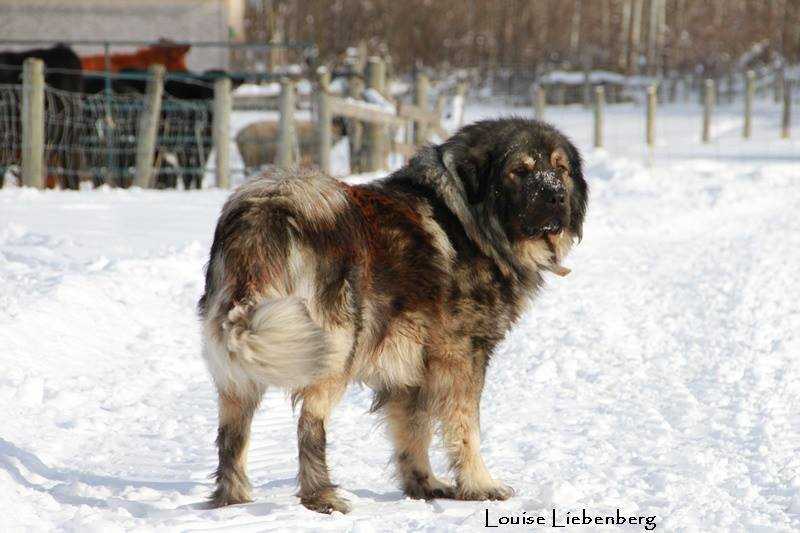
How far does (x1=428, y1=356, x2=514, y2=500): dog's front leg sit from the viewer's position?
4.49 m

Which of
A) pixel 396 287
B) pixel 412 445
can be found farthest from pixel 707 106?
pixel 396 287

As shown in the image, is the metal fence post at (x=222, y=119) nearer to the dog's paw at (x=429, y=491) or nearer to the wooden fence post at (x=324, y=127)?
the wooden fence post at (x=324, y=127)

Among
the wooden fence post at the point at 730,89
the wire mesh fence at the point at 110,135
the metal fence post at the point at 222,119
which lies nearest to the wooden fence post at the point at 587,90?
the wooden fence post at the point at 730,89

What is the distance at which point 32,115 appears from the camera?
42.5 ft

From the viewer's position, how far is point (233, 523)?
388 cm

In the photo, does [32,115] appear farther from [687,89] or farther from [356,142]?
[687,89]

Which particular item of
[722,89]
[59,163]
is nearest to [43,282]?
[59,163]

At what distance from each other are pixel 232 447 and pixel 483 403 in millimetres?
2291

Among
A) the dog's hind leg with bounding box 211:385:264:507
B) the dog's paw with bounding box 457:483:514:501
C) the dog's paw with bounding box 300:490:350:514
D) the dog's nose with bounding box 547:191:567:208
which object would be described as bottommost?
the dog's paw with bounding box 457:483:514:501

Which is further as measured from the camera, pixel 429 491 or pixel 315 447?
pixel 429 491

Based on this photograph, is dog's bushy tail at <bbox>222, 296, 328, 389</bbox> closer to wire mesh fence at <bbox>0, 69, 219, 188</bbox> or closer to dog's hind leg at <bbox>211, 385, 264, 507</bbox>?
dog's hind leg at <bbox>211, 385, 264, 507</bbox>

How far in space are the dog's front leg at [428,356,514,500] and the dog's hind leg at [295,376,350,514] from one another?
598 millimetres

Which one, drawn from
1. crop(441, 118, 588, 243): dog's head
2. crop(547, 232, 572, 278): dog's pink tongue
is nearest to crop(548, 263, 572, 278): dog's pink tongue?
crop(547, 232, 572, 278): dog's pink tongue

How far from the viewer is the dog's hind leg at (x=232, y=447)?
4.11 m
